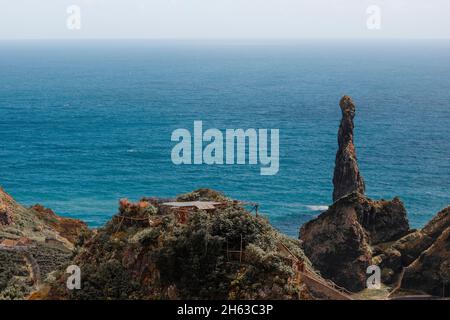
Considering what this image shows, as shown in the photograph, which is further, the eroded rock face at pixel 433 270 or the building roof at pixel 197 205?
the eroded rock face at pixel 433 270

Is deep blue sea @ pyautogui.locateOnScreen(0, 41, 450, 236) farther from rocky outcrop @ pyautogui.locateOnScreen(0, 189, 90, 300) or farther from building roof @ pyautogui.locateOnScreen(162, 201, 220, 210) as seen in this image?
building roof @ pyautogui.locateOnScreen(162, 201, 220, 210)

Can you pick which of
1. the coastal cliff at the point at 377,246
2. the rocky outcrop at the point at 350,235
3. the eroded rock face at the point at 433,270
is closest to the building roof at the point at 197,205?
the eroded rock face at the point at 433,270

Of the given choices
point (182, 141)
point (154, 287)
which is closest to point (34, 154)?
point (182, 141)

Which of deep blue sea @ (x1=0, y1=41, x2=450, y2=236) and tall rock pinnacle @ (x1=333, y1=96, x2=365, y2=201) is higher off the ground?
tall rock pinnacle @ (x1=333, y1=96, x2=365, y2=201)

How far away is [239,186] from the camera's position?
102m

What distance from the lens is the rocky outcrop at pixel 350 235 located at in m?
49.6

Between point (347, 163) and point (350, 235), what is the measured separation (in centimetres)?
983

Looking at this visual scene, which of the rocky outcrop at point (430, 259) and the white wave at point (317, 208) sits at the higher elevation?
the rocky outcrop at point (430, 259)

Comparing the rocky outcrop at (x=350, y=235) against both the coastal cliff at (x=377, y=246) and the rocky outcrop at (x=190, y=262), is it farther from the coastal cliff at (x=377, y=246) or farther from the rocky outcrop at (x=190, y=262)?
the rocky outcrop at (x=190, y=262)

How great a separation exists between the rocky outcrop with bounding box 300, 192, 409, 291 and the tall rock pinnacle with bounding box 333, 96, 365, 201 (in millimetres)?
5788

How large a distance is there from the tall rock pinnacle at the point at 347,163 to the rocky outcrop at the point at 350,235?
579cm

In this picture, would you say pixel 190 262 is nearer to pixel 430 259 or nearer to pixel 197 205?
pixel 197 205

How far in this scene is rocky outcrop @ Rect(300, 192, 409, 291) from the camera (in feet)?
163

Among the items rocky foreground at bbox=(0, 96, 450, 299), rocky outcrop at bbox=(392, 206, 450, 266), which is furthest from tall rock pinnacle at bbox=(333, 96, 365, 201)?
rocky foreground at bbox=(0, 96, 450, 299)
